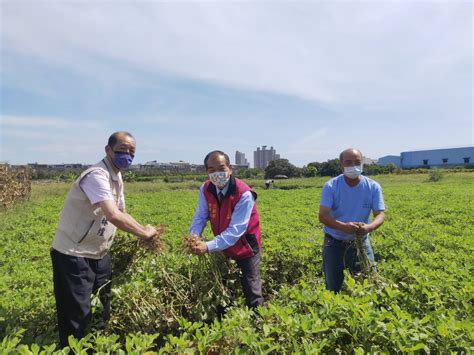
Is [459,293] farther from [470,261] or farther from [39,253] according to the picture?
[39,253]

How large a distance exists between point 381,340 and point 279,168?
6320cm

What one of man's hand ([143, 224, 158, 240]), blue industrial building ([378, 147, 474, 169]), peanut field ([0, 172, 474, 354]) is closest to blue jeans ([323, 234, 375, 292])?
peanut field ([0, 172, 474, 354])

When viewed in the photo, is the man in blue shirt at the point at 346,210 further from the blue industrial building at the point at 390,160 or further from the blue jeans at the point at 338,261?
the blue industrial building at the point at 390,160

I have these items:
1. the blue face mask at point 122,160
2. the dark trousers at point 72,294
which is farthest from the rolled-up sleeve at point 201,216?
the dark trousers at point 72,294

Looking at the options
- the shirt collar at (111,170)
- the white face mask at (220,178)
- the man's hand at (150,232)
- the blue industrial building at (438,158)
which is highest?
the blue industrial building at (438,158)

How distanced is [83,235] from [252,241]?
161 centimetres

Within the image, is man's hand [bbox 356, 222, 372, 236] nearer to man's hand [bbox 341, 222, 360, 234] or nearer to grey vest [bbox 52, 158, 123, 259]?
man's hand [bbox 341, 222, 360, 234]

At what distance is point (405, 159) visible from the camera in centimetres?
8038

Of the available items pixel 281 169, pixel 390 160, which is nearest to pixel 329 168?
pixel 281 169

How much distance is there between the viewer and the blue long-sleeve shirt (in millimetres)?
3166

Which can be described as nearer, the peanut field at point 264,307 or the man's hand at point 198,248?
the peanut field at point 264,307

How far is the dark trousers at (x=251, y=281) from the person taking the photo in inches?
131

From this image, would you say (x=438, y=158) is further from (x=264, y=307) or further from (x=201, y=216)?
(x=264, y=307)

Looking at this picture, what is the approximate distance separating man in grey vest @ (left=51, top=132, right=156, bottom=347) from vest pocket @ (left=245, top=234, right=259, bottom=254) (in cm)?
97
